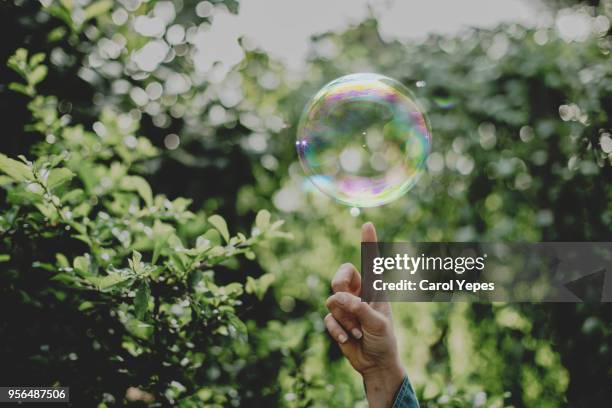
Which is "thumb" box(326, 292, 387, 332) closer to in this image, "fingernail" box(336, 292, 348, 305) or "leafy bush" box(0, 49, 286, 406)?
"fingernail" box(336, 292, 348, 305)

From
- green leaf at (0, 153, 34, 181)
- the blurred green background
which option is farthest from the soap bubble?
green leaf at (0, 153, 34, 181)

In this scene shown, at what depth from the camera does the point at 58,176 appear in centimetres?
130

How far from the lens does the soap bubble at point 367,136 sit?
2.08 meters

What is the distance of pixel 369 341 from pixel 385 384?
143mm

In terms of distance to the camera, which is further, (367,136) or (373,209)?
(373,209)

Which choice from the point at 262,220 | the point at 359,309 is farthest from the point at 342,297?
the point at 262,220

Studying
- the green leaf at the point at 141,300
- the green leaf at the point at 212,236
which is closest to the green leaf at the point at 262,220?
the green leaf at the point at 212,236

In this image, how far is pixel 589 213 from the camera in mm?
2314

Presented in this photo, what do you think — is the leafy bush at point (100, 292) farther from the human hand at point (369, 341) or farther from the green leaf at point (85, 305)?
the human hand at point (369, 341)

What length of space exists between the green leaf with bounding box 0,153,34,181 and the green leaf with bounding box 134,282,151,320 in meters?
0.38

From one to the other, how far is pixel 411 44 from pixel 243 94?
0.96m

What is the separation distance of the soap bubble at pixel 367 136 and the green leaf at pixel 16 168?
1074mm

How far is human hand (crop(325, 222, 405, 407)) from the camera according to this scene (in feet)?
4.73

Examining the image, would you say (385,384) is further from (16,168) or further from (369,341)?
(16,168)
